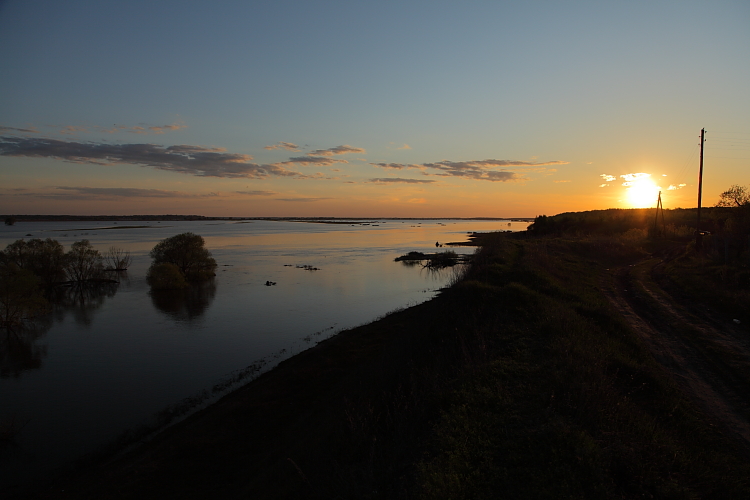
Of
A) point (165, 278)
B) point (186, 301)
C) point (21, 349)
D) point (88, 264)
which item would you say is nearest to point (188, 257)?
point (165, 278)

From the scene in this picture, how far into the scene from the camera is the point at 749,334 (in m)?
10.9

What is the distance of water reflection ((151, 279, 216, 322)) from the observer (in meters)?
31.6

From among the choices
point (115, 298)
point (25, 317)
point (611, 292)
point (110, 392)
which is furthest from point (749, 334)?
point (115, 298)

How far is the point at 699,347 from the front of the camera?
10.1 m

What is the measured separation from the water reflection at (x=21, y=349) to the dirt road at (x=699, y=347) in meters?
27.1

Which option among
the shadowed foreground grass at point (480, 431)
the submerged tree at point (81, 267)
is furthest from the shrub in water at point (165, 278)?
the shadowed foreground grass at point (480, 431)

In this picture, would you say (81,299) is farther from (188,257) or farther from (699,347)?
(699,347)

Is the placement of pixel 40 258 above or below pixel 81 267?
above

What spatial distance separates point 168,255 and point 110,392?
→ 3675cm

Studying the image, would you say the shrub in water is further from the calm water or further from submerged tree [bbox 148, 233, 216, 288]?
submerged tree [bbox 148, 233, 216, 288]

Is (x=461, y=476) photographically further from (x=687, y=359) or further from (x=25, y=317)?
(x=25, y=317)

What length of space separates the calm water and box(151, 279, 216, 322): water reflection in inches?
5.6

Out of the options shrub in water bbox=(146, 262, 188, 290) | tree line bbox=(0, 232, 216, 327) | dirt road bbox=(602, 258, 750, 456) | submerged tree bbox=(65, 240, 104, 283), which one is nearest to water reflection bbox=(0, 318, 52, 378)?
tree line bbox=(0, 232, 216, 327)

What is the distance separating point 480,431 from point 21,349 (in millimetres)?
29127
